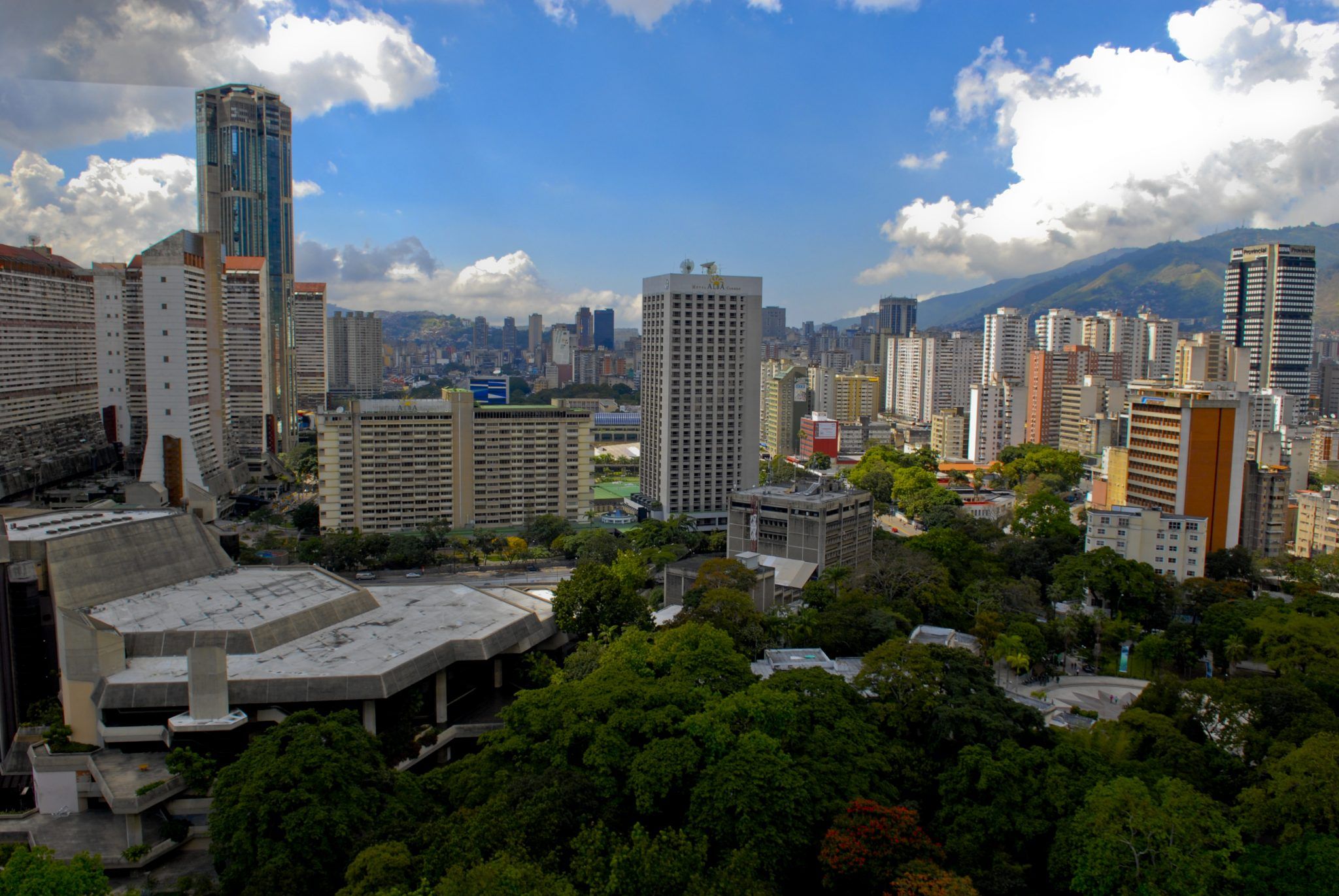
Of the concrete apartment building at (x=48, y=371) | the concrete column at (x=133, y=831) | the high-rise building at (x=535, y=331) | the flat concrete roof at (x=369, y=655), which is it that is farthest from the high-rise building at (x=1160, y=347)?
the high-rise building at (x=535, y=331)

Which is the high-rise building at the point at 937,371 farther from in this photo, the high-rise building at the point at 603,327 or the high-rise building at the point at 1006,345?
the high-rise building at the point at 603,327

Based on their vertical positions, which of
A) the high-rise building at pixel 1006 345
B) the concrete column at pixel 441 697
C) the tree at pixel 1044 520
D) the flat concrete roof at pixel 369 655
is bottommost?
the concrete column at pixel 441 697

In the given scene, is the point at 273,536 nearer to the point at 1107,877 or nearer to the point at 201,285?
the point at 201,285

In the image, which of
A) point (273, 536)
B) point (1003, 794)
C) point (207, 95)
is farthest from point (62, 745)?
point (207, 95)

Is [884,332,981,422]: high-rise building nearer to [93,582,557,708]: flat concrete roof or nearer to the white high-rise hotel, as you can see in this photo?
the white high-rise hotel

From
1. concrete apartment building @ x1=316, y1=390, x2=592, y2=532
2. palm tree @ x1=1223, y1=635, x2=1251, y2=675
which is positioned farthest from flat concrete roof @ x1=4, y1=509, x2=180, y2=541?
palm tree @ x1=1223, y1=635, x2=1251, y2=675

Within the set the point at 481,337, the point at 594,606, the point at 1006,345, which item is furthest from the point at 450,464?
the point at 481,337
